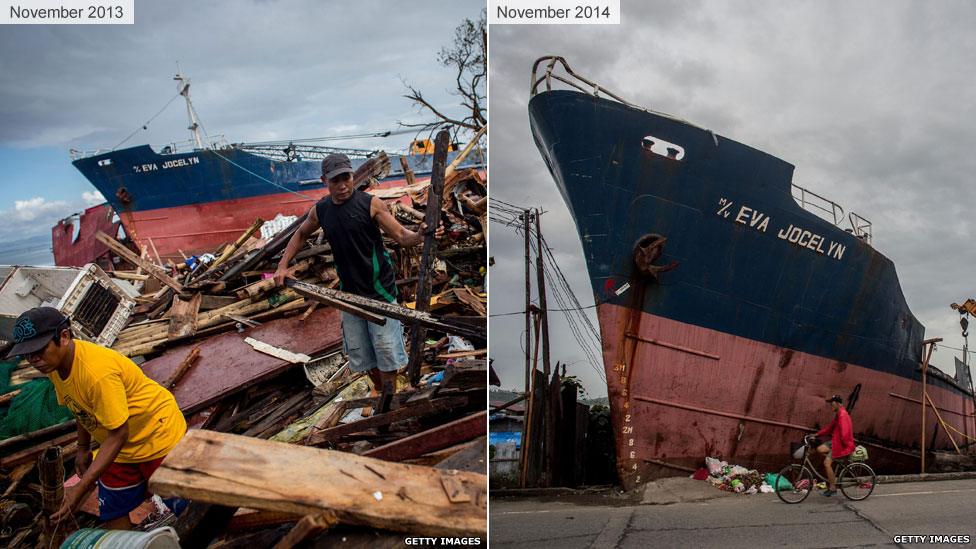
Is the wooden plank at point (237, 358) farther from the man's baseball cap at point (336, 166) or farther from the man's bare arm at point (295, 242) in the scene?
the man's baseball cap at point (336, 166)

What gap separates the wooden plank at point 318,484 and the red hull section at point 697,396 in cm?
646

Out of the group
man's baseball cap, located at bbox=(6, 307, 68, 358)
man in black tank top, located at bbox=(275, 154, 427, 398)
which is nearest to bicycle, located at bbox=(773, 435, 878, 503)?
man in black tank top, located at bbox=(275, 154, 427, 398)

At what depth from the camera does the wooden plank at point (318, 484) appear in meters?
2.78

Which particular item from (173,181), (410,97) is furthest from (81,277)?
(173,181)

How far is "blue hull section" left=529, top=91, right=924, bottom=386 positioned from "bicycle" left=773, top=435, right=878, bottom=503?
2.24 meters

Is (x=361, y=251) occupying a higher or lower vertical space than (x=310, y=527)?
higher

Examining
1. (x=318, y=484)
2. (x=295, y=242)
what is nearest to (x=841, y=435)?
(x=295, y=242)

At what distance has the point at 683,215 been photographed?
9.61m

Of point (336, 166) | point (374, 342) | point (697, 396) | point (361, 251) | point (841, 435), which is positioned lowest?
point (841, 435)

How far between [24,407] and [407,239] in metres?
4.36

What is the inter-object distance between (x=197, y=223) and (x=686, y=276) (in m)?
20.2

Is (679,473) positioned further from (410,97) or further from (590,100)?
(410,97)

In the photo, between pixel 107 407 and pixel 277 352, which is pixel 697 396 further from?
pixel 107 407

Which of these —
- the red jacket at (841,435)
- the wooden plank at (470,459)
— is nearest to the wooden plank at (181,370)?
the wooden plank at (470,459)
